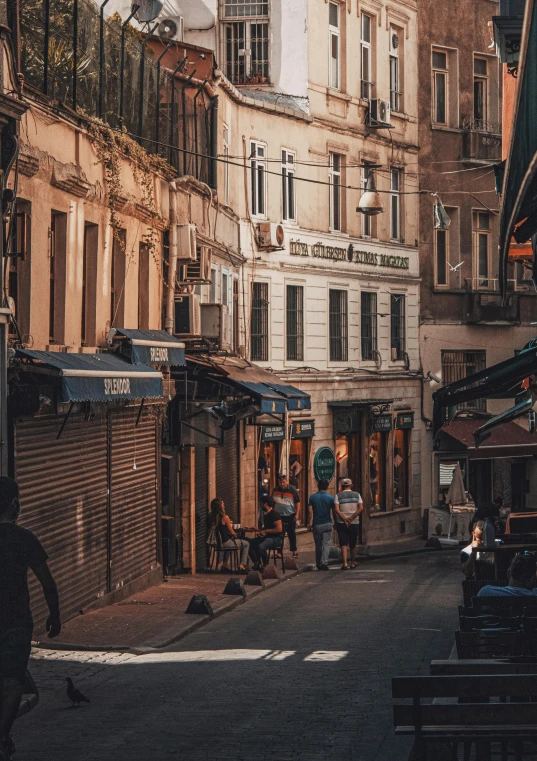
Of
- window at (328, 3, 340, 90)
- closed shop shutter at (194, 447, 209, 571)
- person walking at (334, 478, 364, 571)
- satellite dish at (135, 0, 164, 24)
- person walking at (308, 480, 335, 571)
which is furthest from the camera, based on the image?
window at (328, 3, 340, 90)

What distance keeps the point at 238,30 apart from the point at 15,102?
77.1 ft

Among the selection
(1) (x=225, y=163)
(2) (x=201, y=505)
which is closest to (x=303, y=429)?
(1) (x=225, y=163)

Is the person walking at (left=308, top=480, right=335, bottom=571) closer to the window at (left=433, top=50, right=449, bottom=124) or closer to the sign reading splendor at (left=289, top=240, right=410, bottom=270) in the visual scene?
the sign reading splendor at (left=289, top=240, right=410, bottom=270)

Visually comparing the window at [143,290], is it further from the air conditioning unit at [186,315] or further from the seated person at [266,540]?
the seated person at [266,540]

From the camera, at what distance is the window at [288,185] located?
3716cm

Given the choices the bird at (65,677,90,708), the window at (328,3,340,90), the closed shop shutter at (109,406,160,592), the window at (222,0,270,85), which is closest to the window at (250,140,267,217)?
the window at (222,0,270,85)

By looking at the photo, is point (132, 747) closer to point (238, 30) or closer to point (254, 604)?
point (254, 604)

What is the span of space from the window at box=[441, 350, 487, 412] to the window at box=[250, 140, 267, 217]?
33.2 ft

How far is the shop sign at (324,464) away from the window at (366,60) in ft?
33.7

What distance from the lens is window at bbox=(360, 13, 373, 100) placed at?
4122 centimetres

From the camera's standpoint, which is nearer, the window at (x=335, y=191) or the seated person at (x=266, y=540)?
the seated person at (x=266, y=540)

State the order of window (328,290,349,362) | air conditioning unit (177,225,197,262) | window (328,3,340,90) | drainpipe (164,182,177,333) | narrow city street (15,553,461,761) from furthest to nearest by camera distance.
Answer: window (328,3,340,90)
window (328,290,349,362)
air conditioning unit (177,225,197,262)
drainpipe (164,182,177,333)
narrow city street (15,553,461,761)

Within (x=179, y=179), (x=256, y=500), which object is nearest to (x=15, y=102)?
(x=179, y=179)

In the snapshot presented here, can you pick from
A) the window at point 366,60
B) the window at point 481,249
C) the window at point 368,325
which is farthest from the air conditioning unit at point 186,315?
the window at point 481,249
